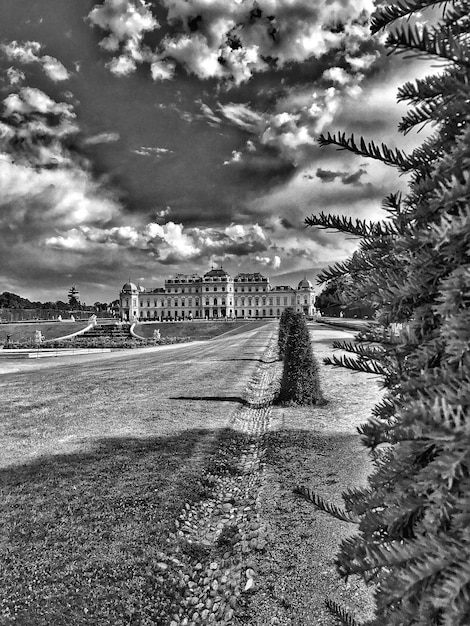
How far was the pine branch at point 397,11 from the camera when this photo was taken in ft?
3.63

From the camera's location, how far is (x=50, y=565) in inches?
155

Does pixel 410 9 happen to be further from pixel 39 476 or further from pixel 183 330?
pixel 183 330

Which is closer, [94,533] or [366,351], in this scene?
[366,351]

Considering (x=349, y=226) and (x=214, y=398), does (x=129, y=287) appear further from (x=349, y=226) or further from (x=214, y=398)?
(x=349, y=226)

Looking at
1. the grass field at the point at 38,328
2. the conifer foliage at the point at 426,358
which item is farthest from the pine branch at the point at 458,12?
the grass field at the point at 38,328

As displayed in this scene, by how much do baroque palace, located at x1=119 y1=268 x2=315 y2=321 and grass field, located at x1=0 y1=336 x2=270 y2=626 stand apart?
410ft

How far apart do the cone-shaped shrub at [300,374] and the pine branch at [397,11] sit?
32.5ft

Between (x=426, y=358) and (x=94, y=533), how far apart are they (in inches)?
175

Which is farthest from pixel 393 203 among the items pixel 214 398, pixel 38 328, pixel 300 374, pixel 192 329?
pixel 38 328

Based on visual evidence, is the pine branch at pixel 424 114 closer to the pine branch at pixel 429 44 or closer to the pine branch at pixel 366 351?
the pine branch at pixel 429 44

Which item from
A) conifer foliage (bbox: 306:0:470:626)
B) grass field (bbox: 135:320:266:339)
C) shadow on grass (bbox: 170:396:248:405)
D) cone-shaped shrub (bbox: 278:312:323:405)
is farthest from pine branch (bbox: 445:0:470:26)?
grass field (bbox: 135:320:266:339)

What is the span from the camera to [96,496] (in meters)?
5.34

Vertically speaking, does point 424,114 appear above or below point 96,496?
above

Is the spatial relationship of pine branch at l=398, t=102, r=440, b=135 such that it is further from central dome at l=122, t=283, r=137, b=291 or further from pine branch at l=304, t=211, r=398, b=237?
central dome at l=122, t=283, r=137, b=291
